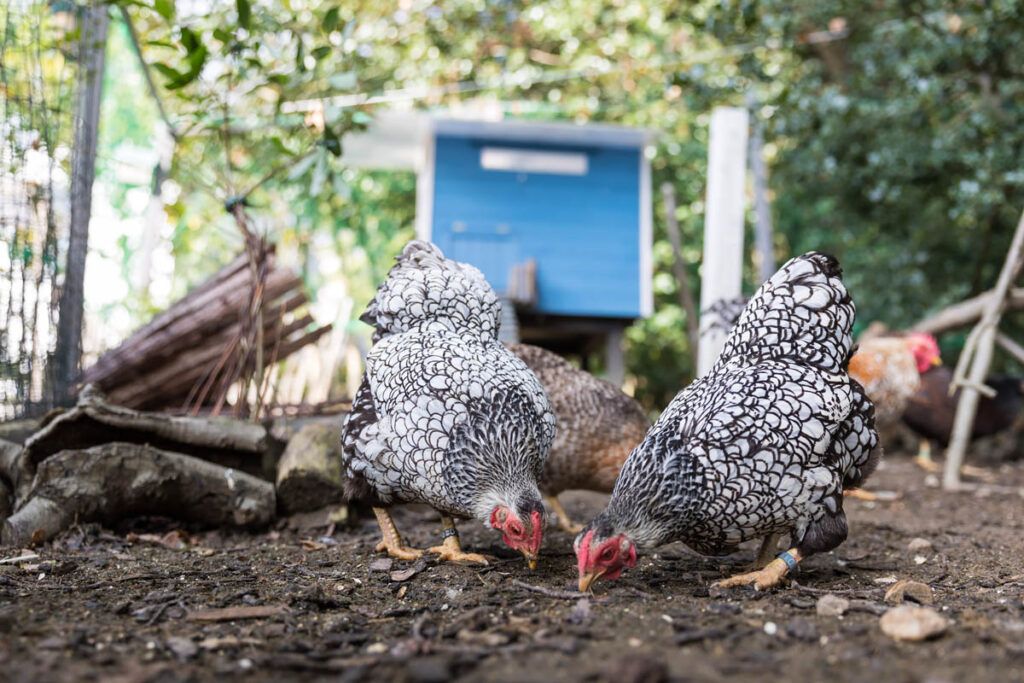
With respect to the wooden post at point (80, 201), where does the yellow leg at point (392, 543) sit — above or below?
below

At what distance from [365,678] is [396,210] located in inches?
387

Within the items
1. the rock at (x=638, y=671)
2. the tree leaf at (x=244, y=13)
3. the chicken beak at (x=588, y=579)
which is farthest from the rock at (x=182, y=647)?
the tree leaf at (x=244, y=13)

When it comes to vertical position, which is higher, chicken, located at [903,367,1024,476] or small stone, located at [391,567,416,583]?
chicken, located at [903,367,1024,476]

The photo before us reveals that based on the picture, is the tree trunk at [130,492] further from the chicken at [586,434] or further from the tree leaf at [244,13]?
the tree leaf at [244,13]

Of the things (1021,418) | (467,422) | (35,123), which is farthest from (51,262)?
(1021,418)

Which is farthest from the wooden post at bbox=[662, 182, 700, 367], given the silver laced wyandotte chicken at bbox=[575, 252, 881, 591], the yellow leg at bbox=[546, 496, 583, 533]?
the silver laced wyandotte chicken at bbox=[575, 252, 881, 591]

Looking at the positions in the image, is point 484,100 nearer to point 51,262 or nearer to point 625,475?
point 51,262

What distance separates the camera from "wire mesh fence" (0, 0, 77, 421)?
12.0 feet

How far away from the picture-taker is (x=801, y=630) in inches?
87.5

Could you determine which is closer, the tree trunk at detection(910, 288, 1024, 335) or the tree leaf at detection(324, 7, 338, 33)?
the tree leaf at detection(324, 7, 338, 33)

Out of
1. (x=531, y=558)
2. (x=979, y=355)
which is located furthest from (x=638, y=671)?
(x=979, y=355)

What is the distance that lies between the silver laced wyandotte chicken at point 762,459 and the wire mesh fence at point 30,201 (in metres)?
3.03

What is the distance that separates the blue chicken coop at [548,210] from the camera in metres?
8.50

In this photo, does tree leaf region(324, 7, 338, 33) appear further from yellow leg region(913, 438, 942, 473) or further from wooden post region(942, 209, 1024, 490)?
yellow leg region(913, 438, 942, 473)
